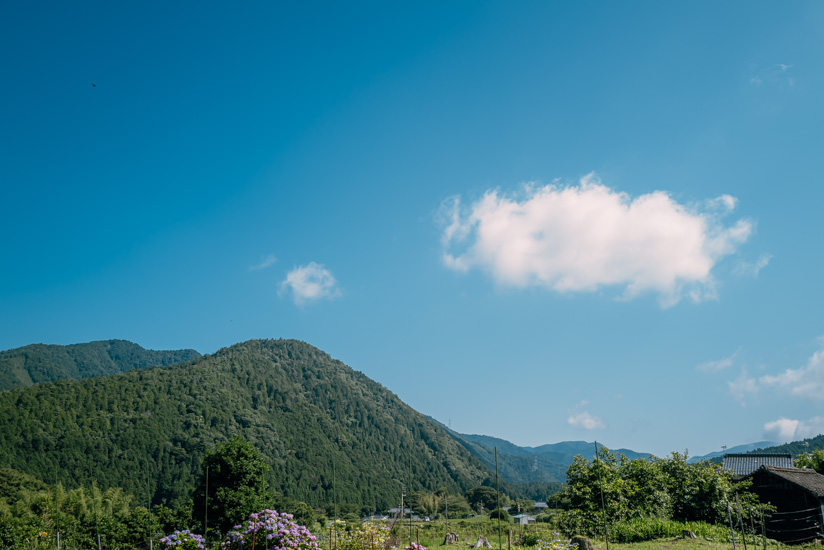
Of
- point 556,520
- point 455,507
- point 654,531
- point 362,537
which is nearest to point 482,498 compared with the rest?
point 455,507

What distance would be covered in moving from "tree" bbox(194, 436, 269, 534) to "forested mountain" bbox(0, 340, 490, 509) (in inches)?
2250

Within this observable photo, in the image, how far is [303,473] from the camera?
105 meters

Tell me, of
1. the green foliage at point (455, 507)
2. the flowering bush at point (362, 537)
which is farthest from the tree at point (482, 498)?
the flowering bush at point (362, 537)

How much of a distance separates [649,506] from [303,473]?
9927cm

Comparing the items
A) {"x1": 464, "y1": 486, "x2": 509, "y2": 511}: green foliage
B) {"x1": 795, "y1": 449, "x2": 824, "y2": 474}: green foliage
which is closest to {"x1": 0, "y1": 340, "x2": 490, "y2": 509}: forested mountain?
{"x1": 464, "y1": 486, "x2": 509, "y2": 511}: green foliage

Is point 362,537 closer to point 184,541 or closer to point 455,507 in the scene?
point 184,541

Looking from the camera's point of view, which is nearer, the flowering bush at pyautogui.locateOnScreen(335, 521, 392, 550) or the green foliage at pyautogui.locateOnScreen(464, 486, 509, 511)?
the flowering bush at pyautogui.locateOnScreen(335, 521, 392, 550)

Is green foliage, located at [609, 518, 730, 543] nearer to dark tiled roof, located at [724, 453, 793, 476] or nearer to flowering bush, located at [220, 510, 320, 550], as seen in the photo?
flowering bush, located at [220, 510, 320, 550]

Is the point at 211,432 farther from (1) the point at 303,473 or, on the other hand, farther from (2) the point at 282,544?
(2) the point at 282,544

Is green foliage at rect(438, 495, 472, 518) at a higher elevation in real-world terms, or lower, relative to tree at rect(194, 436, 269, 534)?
lower

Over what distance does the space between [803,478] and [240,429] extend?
104385mm

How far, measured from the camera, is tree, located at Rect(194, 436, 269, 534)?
18906 mm

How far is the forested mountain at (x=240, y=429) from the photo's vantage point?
7857cm

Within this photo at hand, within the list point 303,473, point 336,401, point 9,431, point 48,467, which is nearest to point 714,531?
point 48,467
